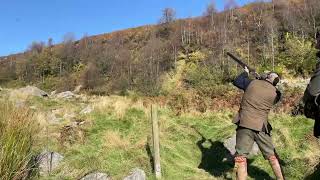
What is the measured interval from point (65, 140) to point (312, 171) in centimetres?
496

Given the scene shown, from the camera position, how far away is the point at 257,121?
696 centimetres

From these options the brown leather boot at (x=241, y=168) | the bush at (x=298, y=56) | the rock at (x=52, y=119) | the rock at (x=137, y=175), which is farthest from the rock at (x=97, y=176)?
the bush at (x=298, y=56)

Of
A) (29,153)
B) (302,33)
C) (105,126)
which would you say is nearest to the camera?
(29,153)

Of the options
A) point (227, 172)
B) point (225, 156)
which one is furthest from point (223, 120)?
point (227, 172)

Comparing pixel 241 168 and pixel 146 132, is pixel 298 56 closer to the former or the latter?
pixel 146 132

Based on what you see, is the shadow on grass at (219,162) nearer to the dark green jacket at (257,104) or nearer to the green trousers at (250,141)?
the green trousers at (250,141)

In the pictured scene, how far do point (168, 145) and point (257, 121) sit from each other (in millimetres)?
3188

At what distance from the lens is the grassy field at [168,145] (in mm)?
8266

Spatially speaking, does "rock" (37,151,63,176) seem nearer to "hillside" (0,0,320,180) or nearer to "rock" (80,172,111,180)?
"hillside" (0,0,320,180)

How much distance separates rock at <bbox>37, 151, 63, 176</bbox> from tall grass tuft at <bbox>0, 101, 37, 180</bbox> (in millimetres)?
1462

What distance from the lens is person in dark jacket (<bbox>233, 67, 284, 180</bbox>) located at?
6.91 m

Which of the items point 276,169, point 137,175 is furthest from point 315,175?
point 137,175

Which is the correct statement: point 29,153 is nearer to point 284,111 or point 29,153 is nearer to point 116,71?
point 284,111

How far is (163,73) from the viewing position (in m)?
46.0
